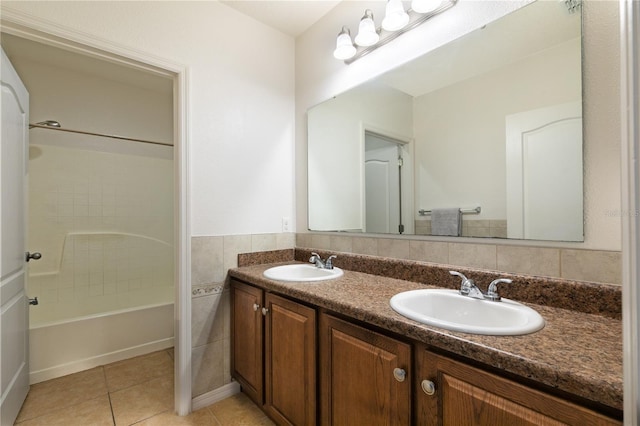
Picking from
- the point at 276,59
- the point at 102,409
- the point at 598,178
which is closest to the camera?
the point at 598,178

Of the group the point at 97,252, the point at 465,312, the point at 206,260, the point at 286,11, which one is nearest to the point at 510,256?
the point at 465,312

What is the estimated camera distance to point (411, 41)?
1.50 meters

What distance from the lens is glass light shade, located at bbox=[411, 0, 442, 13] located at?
1.34 m

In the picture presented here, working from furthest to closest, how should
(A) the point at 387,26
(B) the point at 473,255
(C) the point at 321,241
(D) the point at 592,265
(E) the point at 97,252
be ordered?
(E) the point at 97,252 < (C) the point at 321,241 < (A) the point at 387,26 < (B) the point at 473,255 < (D) the point at 592,265

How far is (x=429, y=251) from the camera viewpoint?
1412 millimetres

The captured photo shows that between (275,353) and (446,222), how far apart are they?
1059 mm

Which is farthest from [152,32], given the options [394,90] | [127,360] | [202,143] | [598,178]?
[127,360]

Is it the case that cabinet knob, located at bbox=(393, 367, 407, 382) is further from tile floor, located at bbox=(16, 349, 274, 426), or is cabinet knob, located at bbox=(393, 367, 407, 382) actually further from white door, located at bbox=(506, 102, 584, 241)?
tile floor, located at bbox=(16, 349, 274, 426)

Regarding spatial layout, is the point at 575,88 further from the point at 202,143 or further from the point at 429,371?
the point at 202,143

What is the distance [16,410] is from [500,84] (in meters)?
2.93

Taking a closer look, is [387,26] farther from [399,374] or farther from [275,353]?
[275,353]

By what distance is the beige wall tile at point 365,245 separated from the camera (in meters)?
1.67

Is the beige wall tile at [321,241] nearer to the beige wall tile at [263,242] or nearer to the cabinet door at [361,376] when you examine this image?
the beige wall tile at [263,242]

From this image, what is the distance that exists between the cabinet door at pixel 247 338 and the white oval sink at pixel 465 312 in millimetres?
814
